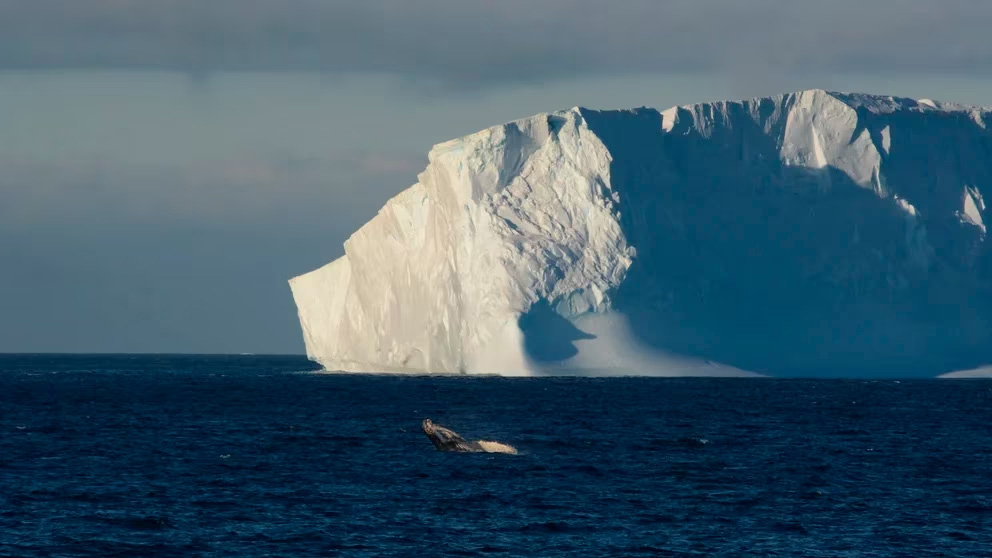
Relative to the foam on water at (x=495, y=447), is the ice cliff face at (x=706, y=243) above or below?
above

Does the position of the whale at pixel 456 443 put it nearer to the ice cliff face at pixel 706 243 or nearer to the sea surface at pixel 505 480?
the sea surface at pixel 505 480

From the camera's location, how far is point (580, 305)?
52.2 m

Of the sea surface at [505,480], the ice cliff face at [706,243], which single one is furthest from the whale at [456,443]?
the ice cliff face at [706,243]

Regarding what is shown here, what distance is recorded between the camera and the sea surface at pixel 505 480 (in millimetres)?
19391

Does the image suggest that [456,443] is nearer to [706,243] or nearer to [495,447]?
[495,447]

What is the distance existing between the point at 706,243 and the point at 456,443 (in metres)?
26.6

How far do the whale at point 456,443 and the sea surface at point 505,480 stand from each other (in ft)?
1.24

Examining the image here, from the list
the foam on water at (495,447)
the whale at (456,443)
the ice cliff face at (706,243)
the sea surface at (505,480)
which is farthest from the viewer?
the ice cliff face at (706,243)

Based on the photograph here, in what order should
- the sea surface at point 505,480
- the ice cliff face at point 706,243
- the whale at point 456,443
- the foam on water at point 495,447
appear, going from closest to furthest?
the sea surface at point 505,480 → the foam on water at point 495,447 → the whale at point 456,443 → the ice cliff face at point 706,243

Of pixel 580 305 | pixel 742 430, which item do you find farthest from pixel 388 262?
pixel 742 430

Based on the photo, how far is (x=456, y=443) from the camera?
31.4m

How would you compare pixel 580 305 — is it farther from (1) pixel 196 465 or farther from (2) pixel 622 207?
(1) pixel 196 465

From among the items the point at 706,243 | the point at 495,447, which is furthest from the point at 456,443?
the point at 706,243

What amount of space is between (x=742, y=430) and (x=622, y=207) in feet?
60.5
